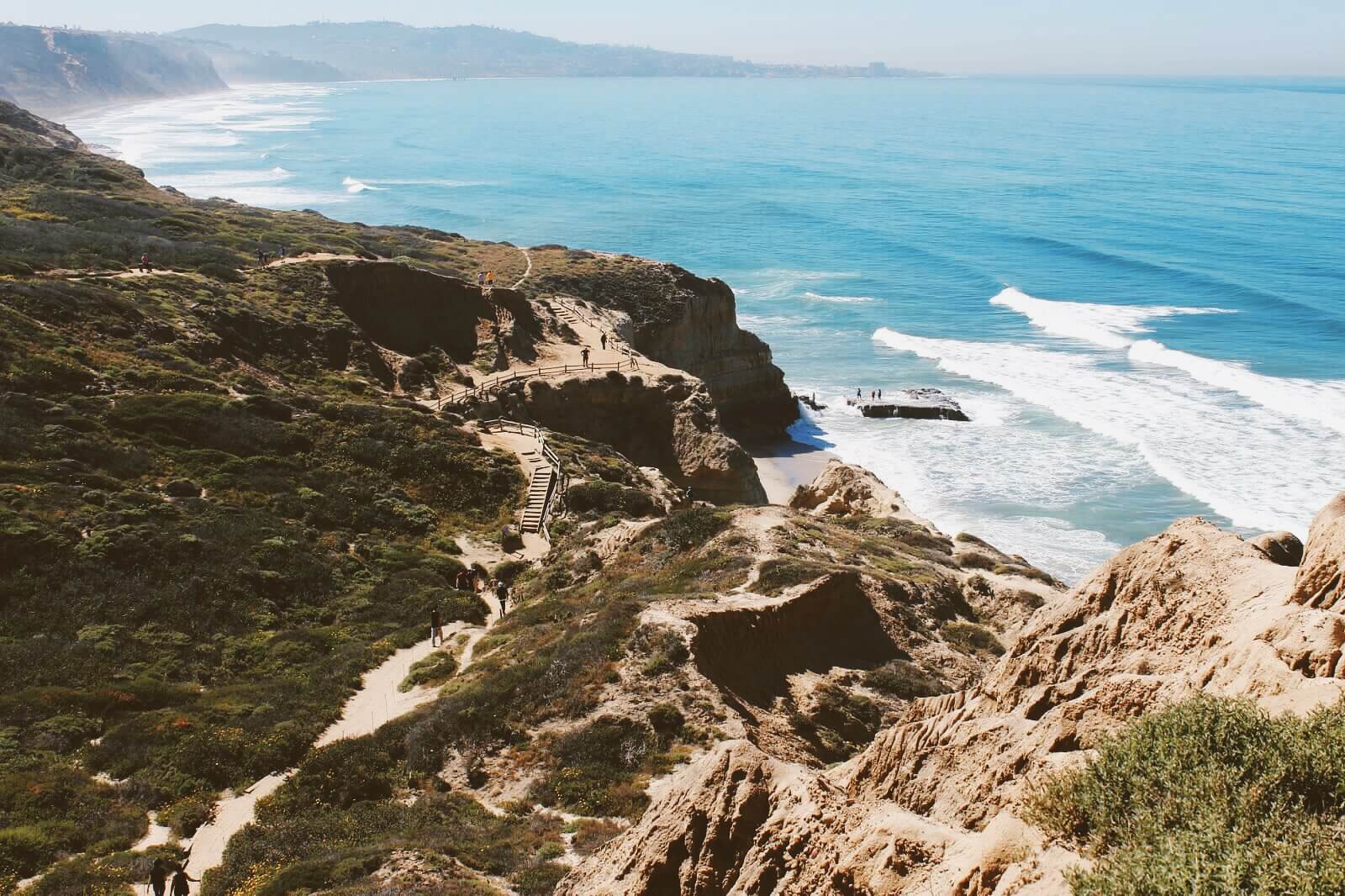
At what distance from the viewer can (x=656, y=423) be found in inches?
1677

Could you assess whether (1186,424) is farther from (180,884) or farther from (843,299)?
(180,884)

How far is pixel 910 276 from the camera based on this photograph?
91.3m

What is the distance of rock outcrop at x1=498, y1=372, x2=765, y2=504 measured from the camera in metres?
40.8

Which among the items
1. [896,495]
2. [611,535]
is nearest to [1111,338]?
[896,495]

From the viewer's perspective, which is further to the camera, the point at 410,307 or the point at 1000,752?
the point at 410,307

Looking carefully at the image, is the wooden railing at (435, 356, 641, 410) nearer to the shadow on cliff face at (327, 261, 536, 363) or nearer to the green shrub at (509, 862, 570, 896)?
the shadow on cliff face at (327, 261, 536, 363)

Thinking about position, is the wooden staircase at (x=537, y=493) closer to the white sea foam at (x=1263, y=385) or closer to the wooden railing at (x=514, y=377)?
the wooden railing at (x=514, y=377)

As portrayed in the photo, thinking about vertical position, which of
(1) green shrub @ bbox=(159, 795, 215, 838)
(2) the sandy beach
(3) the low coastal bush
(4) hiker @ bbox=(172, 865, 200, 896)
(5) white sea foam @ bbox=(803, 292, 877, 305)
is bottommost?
(2) the sandy beach

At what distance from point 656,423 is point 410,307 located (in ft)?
39.7

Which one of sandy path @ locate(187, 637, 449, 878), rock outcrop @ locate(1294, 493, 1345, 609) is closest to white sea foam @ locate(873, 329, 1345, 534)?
rock outcrop @ locate(1294, 493, 1345, 609)

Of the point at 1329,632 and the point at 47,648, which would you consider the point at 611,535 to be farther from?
the point at 1329,632

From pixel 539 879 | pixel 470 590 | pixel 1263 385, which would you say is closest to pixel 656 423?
pixel 470 590

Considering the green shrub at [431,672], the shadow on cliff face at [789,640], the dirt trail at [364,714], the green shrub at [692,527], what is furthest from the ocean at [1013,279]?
the green shrub at [431,672]

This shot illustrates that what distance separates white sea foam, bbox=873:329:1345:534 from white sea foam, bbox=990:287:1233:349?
445 centimetres
